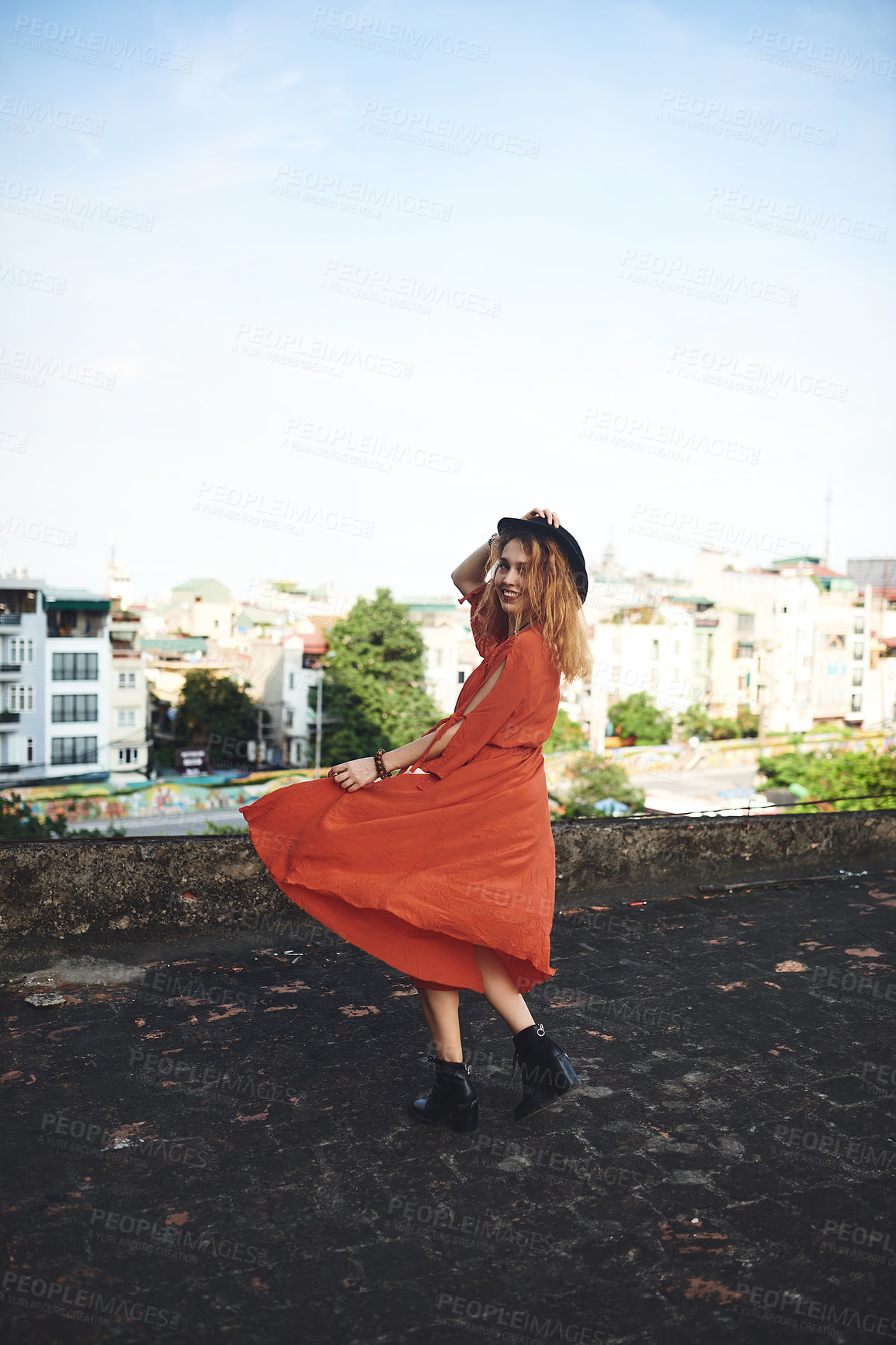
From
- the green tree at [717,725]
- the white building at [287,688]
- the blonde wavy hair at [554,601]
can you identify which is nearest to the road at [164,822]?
the white building at [287,688]

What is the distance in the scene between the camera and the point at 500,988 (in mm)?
2293

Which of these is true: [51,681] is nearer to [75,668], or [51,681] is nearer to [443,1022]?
[75,668]

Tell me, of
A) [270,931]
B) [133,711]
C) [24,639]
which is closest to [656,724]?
[133,711]

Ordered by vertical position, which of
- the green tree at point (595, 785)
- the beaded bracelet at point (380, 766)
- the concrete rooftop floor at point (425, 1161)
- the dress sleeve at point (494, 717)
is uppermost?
the dress sleeve at point (494, 717)

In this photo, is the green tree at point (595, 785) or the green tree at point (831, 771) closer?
the green tree at point (831, 771)

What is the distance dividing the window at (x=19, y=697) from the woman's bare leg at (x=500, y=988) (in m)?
43.5

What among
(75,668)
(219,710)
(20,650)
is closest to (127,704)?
(75,668)

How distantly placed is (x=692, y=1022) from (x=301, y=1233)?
57.4 inches

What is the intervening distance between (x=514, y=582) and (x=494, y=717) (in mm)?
337

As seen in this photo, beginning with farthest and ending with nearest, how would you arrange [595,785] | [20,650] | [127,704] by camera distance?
1. [127,704]
2. [595,785]
3. [20,650]

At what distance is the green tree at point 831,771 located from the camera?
37469 millimetres

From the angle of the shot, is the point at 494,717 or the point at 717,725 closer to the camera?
the point at 494,717

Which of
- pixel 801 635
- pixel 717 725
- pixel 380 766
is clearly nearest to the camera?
pixel 380 766

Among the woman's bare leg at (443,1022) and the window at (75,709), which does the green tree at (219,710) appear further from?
the woman's bare leg at (443,1022)
